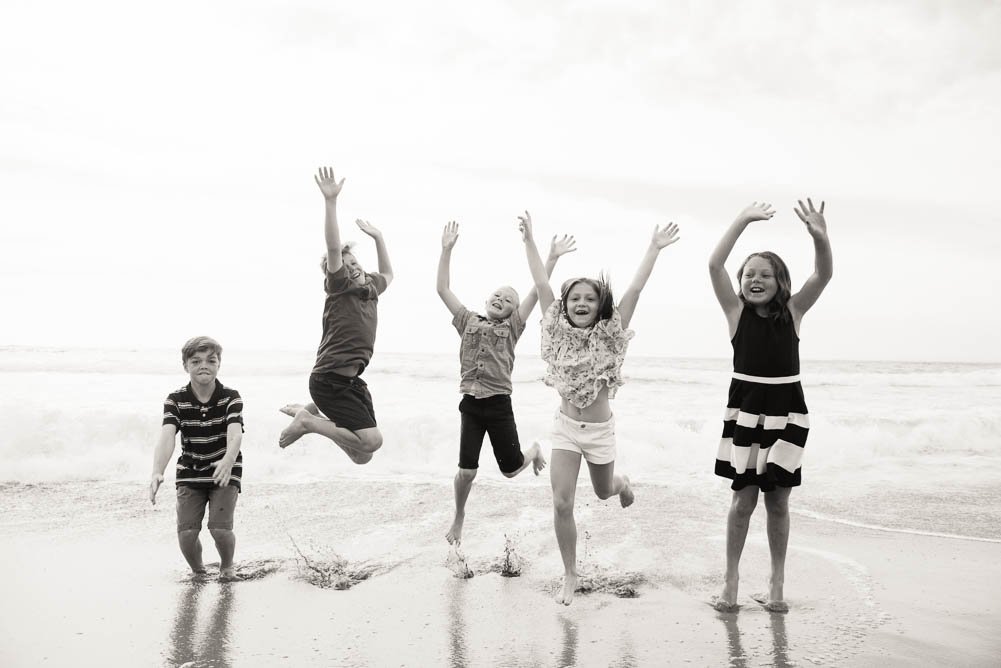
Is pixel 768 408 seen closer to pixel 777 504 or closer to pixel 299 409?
pixel 777 504

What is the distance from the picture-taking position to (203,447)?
17.1 ft

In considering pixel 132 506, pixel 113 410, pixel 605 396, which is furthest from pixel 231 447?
pixel 113 410

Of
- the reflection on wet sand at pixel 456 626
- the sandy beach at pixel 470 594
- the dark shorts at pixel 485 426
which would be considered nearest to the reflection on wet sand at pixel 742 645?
the sandy beach at pixel 470 594

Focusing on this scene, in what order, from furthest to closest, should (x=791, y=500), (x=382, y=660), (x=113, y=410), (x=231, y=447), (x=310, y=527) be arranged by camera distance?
(x=113, y=410), (x=791, y=500), (x=310, y=527), (x=231, y=447), (x=382, y=660)

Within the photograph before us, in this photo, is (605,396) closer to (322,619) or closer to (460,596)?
(460,596)

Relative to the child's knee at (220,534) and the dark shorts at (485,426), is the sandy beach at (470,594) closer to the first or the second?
the child's knee at (220,534)

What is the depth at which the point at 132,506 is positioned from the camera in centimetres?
756

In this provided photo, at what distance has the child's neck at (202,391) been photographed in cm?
520

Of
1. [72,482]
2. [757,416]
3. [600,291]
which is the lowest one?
[72,482]

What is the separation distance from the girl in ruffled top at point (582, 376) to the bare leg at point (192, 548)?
7.87 ft

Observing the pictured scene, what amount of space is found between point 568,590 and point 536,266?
201 cm

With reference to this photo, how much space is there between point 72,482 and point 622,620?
23.8 feet

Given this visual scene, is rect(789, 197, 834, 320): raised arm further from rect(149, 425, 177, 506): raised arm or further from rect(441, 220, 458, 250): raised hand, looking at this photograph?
rect(149, 425, 177, 506): raised arm

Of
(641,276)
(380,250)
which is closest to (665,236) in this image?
(641,276)
